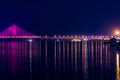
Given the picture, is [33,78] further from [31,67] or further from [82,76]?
[31,67]

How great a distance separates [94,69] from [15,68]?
4270 mm

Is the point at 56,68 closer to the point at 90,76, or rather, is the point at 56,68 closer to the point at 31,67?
the point at 31,67

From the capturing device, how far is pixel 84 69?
1848 centimetres

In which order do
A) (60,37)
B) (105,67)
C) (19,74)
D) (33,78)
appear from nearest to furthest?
1. (33,78)
2. (19,74)
3. (105,67)
4. (60,37)

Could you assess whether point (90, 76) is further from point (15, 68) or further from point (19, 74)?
point (15, 68)

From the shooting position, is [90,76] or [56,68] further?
[56,68]

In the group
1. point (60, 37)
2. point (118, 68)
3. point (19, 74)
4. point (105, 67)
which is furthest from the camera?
point (60, 37)

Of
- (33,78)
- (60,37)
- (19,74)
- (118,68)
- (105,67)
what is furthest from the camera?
(60,37)

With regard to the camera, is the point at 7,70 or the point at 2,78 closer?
the point at 2,78

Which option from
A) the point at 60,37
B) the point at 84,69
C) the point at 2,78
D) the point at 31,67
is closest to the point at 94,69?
the point at 84,69

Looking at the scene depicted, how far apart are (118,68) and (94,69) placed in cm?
128

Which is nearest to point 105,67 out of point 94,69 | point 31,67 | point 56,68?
point 94,69

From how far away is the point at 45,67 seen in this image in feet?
63.4

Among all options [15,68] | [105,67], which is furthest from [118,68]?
[15,68]
